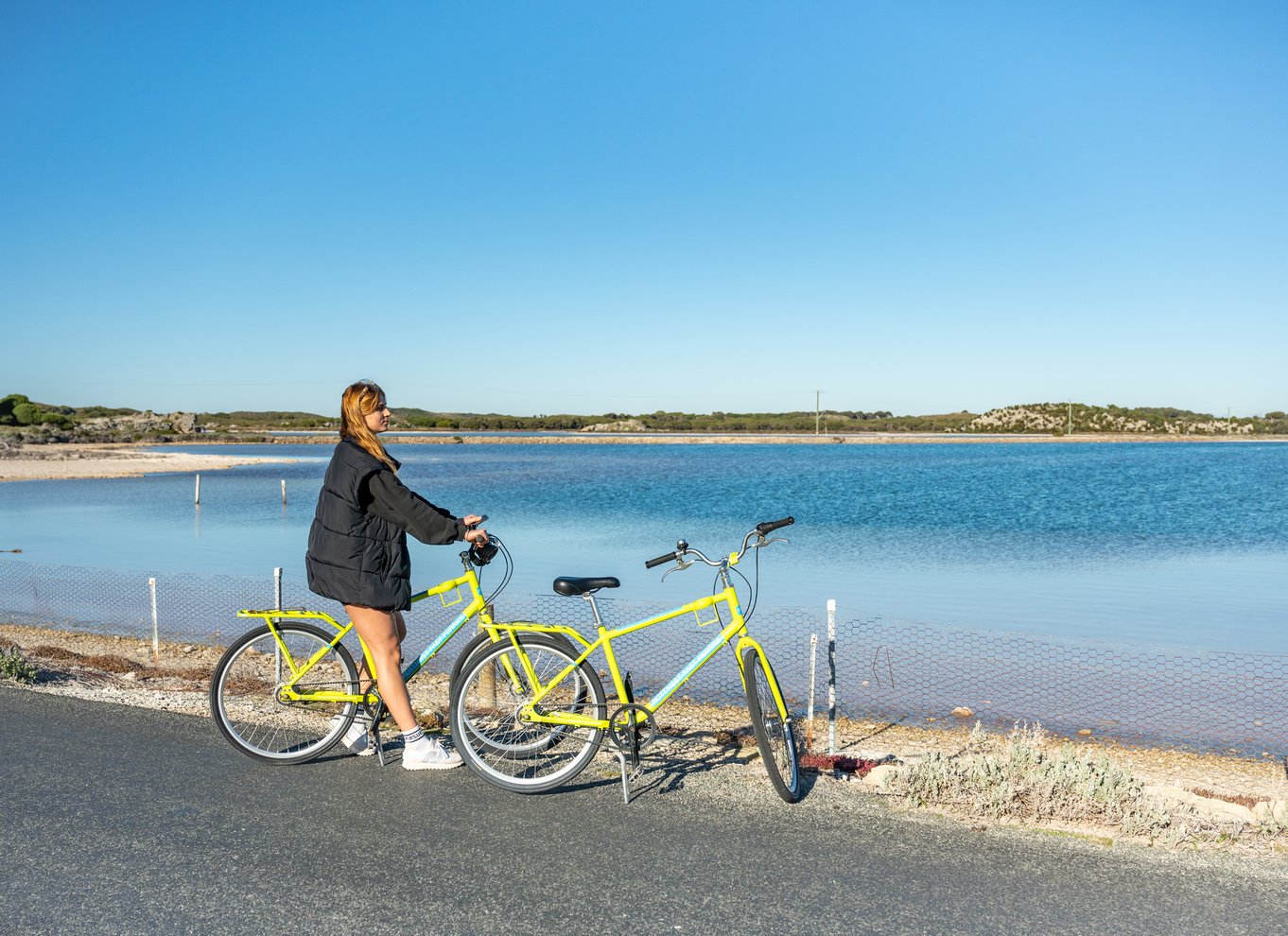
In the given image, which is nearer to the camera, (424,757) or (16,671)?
(424,757)

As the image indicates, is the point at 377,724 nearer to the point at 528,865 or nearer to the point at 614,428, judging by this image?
the point at 528,865

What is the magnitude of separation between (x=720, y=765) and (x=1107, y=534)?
2494 cm

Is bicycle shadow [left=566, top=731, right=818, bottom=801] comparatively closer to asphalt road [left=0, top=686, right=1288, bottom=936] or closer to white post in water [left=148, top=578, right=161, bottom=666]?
asphalt road [left=0, top=686, right=1288, bottom=936]

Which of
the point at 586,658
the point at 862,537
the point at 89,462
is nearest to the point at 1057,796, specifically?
the point at 586,658

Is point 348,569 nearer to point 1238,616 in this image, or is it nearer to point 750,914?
point 750,914

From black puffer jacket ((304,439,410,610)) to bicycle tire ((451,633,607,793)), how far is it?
1.91ft

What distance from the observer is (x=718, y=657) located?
35.5ft

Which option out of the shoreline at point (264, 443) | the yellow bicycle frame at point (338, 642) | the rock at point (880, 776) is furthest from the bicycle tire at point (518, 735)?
the shoreline at point (264, 443)

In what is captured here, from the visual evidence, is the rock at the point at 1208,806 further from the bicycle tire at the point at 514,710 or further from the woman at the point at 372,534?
the woman at the point at 372,534

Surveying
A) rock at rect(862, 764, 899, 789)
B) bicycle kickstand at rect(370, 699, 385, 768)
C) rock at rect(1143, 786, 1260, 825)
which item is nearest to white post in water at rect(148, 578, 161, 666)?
bicycle kickstand at rect(370, 699, 385, 768)

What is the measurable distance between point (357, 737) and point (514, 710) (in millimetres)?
1095

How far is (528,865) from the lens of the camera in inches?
162

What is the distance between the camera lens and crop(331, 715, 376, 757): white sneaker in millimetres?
5574

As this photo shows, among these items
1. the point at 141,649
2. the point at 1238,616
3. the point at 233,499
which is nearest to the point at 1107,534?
the point at 1238,616
